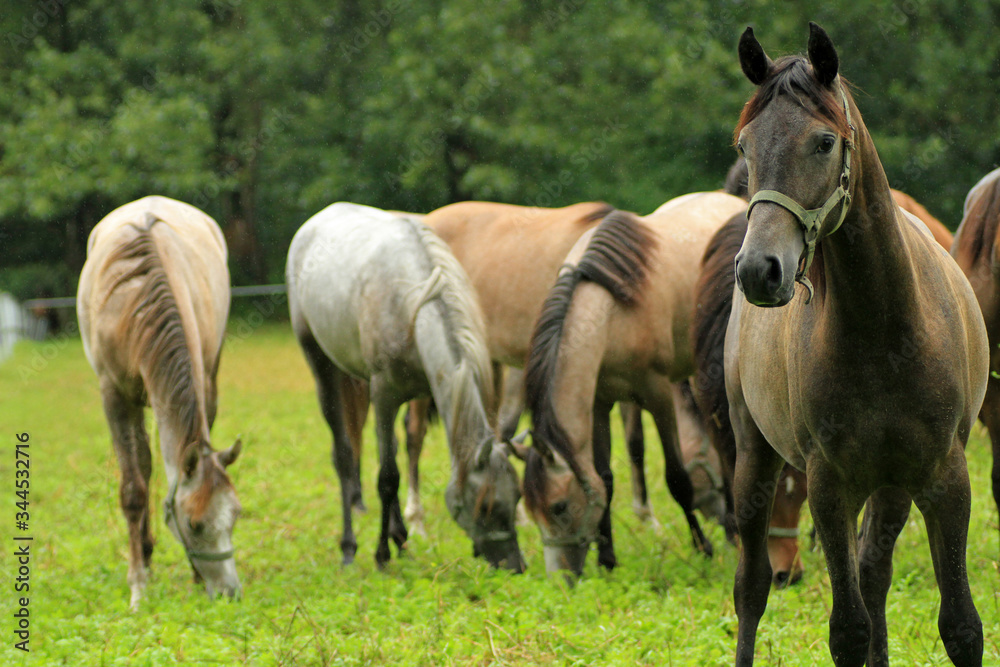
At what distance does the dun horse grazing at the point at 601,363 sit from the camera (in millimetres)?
4648

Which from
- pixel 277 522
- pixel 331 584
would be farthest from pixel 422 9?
pixel 331 584

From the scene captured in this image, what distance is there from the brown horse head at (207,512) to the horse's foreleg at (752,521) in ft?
8.18

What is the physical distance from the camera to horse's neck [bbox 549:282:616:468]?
4.71 m

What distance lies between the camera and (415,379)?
534 cm

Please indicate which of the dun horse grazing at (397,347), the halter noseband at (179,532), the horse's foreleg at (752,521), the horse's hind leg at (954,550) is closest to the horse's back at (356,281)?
the dun horse grazing at (397,347)

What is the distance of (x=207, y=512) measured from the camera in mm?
4434

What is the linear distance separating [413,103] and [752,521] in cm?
1599

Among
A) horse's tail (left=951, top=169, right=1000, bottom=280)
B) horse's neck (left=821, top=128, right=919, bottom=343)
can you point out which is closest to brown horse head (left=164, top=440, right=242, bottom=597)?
horse's neck (left=821, top=128, right=919, bottom=343)

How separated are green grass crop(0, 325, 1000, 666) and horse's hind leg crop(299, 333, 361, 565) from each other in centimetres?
39

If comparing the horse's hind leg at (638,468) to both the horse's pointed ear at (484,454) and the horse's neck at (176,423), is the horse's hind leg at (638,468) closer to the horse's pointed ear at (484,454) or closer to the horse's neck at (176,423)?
the horse's pointed ear at (484,454)

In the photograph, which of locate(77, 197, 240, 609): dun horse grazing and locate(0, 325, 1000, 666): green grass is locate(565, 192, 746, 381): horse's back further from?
locate(77, 197, 240, 609): dun horse grazing

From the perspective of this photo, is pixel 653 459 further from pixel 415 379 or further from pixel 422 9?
pixel 422 9

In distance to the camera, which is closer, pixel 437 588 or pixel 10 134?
pixel 437 588

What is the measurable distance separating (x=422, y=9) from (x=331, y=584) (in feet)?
53.7
